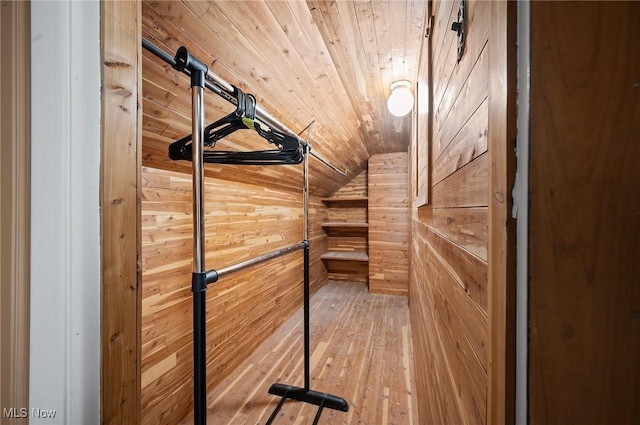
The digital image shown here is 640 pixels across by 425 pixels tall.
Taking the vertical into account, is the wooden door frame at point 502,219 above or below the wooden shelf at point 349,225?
above

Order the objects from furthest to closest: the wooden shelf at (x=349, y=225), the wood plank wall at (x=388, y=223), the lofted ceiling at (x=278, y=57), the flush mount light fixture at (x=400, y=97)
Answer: the wooden shelf at (x=349, y=225), the wood plank wall at (x=388, y=223), the flush mount light fixture at (x=400, y=97), the lofted ceiling at (x=278, y=57)

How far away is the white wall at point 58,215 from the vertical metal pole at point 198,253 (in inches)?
13.2

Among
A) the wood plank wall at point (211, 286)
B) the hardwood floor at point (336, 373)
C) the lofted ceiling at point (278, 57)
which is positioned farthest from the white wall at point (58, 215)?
the hardwood floor at point (336, 373)

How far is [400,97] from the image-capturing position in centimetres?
212

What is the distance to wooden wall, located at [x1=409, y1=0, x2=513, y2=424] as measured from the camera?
360 mm

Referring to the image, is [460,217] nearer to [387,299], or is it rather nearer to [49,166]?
[49,166]

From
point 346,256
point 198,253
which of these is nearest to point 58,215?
point 198,253

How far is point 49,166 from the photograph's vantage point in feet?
1.51

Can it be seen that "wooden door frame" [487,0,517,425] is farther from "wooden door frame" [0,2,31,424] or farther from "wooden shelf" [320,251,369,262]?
"wooden shelf" [320,251,369,262]

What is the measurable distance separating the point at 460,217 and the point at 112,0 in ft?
2.92

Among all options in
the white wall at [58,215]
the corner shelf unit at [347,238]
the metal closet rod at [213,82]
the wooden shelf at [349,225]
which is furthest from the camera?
the corner shelf unit at [347,238]

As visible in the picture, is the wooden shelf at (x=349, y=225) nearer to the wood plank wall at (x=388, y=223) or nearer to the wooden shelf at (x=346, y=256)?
the wood plank wall at (x=388, y=223)

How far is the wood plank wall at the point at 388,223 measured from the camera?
13.2ft

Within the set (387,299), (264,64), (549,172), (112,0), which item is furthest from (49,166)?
(387,299)
